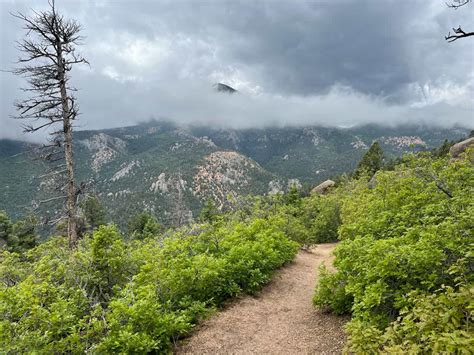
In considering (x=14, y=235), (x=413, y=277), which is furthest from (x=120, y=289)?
(x=14, y=235)

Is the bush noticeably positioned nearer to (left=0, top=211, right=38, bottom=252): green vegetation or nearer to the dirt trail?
the dirt trail

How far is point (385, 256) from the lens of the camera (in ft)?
18.0

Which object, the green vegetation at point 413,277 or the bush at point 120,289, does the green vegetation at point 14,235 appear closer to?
the bush at point 120,289

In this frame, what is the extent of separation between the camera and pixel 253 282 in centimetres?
918

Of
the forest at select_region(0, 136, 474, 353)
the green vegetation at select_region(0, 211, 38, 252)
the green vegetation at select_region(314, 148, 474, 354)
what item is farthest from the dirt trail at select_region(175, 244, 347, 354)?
the green vegetation at select_region(0, 211, 38, 252)

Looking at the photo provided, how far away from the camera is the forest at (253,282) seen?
4418mm

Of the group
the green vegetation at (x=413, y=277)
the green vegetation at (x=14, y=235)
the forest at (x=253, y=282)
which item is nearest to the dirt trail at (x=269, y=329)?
the forest at (x=253, y=282)

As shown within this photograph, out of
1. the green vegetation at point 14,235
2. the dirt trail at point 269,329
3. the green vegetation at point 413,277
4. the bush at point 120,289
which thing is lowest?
the green vegetation at point 14,235

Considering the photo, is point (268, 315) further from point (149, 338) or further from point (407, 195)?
point (407, 195)

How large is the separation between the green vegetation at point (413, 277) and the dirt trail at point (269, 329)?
50 cm

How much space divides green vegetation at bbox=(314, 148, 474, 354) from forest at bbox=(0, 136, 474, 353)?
0.07 ft

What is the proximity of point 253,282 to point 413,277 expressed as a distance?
16.0 ft

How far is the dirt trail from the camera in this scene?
6.39m

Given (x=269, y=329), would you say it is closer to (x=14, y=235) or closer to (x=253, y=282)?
(x=253, y=282)
